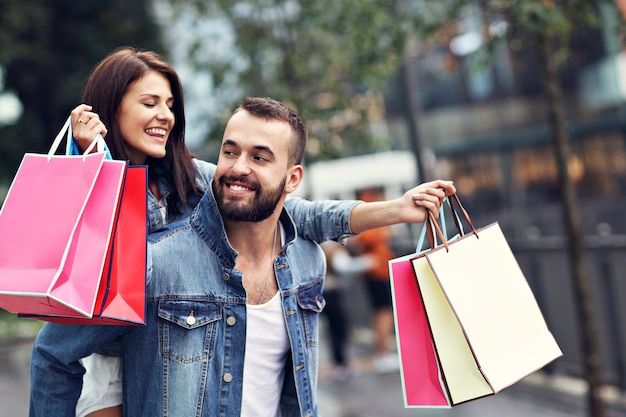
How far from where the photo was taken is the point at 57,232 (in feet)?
6.94

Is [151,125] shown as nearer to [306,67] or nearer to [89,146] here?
[89,146]

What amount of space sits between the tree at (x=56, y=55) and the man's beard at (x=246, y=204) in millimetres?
10279

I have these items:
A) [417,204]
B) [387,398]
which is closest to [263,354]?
[417,204]

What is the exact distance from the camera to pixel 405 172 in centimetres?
2192

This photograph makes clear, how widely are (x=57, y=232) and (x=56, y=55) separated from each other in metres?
11.4

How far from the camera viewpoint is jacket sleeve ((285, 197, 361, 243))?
2.77 meters

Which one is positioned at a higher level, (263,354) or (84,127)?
(84,127)

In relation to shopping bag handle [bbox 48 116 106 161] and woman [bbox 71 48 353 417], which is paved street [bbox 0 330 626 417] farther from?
shopping bag handle [bbox 48 116 106 161]

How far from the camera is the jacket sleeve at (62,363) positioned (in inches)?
92.1

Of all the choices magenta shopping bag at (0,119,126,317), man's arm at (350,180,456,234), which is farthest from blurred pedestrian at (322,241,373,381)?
magenta shopping bag at (0,119,126,317)

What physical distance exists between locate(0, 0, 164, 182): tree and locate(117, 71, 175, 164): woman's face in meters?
9.82

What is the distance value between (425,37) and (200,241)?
4.34 meters

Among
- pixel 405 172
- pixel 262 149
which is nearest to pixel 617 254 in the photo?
pixel 262 149

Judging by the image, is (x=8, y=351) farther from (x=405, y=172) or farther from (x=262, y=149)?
(x=405, y=172)
